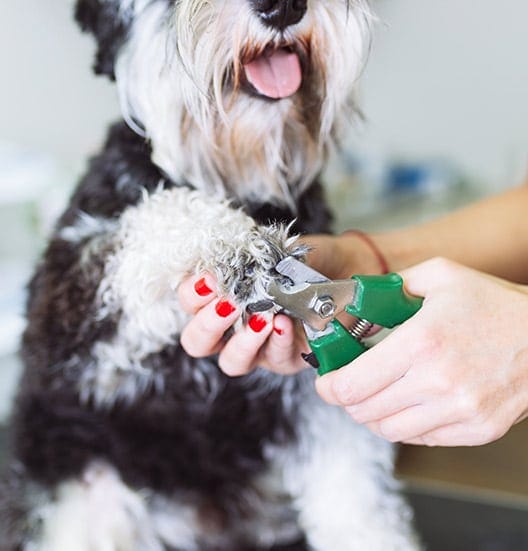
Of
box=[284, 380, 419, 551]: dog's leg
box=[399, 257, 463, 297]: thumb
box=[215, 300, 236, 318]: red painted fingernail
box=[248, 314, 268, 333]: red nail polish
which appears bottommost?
box=[284, 380, 419, 551]: dog's leg

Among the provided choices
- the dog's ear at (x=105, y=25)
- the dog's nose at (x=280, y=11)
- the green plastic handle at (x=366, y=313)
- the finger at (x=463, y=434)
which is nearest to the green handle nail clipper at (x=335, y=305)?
the green plastic handle at (x=366, y=313)

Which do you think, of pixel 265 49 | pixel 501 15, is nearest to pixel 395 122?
pixel 501 15

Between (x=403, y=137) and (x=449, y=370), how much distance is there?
4.83 feet

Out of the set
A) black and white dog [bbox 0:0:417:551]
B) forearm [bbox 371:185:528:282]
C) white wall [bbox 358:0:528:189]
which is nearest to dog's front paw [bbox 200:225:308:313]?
black and white dog [bbox 0:0:417:551]

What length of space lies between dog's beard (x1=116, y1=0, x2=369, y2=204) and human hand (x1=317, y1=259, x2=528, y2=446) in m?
0.35

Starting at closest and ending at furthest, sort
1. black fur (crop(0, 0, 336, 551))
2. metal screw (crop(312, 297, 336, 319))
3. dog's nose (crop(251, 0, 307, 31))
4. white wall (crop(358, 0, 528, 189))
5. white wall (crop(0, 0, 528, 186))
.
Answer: metal screw (crop(312, 297, 336, 319)) → dog's nose (crop(251, 0, 307, 31)) → black fur (crop(0, 0, 336, 551)) → white wall (crop(0, 0, 528, 186)) → white wall (crop(358, 0, 528, 189))

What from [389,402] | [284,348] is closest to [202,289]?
[284,348]

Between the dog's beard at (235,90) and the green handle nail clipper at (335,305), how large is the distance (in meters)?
0.31

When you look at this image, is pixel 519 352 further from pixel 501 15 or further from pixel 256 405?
pixel 501 15

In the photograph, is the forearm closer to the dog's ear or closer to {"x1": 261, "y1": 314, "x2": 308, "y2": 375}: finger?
{"x1": 261, "y1": 314, "x2": 308, "y2": 375}: finger

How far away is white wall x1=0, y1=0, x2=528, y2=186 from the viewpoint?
1.23 m

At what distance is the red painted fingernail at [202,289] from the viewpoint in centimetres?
85

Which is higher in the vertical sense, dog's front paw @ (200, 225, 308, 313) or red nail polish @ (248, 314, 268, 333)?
dog's front paw @ (200, 225, 308, 313)

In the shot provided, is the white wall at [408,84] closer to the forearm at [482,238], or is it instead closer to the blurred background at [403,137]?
the blurred background at [403,137]
